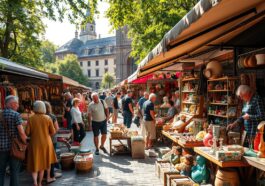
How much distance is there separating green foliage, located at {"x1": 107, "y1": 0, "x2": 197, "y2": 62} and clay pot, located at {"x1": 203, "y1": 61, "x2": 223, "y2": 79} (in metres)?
4.16

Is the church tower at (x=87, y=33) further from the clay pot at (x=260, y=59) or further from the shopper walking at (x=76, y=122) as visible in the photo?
the clay pot at (x=260, y=59)

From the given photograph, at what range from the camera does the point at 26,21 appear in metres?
14.8

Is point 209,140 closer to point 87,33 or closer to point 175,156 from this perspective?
point 175,156

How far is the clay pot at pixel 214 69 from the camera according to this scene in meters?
6.97

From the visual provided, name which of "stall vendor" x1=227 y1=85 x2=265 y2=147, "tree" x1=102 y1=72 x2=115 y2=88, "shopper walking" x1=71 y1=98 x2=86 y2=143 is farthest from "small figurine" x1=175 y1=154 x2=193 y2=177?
"tree" x1=102 y1=72 x2=115 y2=88

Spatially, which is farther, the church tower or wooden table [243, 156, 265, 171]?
the church tower

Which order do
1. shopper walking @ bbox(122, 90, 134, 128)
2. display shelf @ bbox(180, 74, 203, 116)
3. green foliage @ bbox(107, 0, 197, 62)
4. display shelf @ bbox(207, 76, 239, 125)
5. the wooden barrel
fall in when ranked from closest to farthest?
the wooden barrel → display shelf @ bbox(207, 76, 239, 125) → display shelf @ bbox(180, 74, 203, 116) → green foliage @ bbox(107, 0, 197, 62) → shopper walking @ bbox(122, 90, 134, 128)

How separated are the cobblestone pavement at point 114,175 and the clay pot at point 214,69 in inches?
106

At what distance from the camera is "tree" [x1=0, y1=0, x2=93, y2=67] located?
11.1 meters

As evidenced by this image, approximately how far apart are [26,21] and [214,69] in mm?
11141

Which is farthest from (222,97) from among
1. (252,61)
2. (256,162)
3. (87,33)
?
(87,33)

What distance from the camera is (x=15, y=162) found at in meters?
4.91

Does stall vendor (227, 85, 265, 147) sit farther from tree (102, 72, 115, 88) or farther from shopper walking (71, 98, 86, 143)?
tree (102, 72, 115, 88)

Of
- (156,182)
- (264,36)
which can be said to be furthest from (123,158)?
(264,36)
